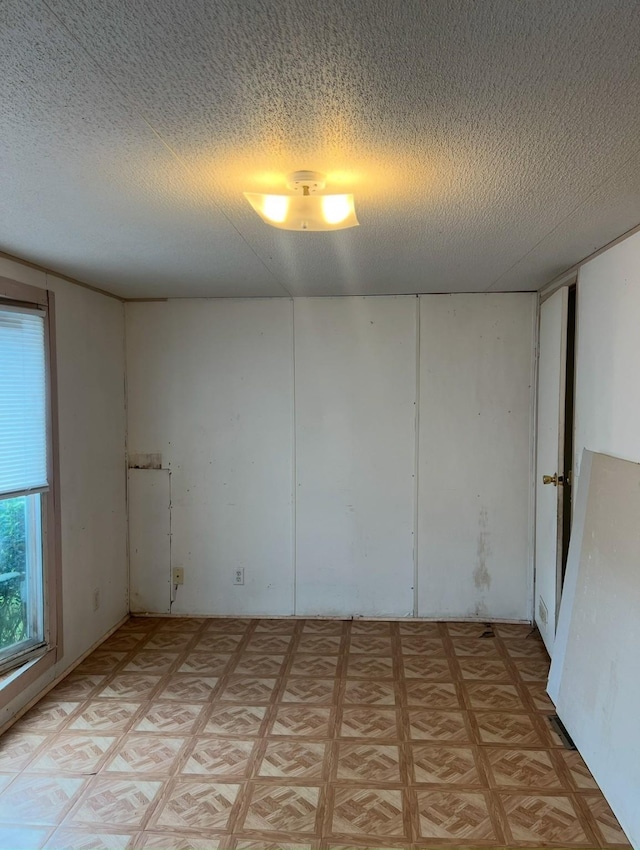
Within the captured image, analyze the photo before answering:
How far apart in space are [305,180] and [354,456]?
2.42 m

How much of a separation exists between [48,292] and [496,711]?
3.11 m

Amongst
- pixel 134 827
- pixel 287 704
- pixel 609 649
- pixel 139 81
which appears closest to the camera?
pixel 139 81

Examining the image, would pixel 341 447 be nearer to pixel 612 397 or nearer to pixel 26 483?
pixel 612 397

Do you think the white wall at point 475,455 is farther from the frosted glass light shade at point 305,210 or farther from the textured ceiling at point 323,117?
the frosted glass light shade at point 305,210

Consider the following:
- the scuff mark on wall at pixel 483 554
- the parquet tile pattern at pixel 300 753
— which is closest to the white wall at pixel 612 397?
the parquet tile pattern at pixel 300 753

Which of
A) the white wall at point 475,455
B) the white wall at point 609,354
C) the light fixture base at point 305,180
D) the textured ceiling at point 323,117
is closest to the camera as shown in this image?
the textured ceiling at point 323,117

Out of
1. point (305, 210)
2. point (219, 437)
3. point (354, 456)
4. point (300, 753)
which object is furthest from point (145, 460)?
point (305, 210)

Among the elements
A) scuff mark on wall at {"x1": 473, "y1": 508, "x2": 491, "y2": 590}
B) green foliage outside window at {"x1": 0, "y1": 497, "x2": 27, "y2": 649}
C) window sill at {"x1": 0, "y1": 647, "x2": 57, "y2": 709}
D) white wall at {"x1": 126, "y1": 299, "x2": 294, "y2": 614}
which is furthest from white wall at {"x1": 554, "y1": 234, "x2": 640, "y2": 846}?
green foliage outside window at {"x1": 0, "y1": 497, "x2": 27, "y2": 649}

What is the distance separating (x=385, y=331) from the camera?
381cm

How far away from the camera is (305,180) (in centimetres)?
167

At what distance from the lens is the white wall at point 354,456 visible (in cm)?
382

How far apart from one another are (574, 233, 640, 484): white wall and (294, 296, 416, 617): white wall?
1.21 meters

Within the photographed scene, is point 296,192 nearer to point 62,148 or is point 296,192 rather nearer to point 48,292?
point 62,148

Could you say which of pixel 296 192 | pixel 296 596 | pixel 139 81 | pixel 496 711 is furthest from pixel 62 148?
pixel 296 596
